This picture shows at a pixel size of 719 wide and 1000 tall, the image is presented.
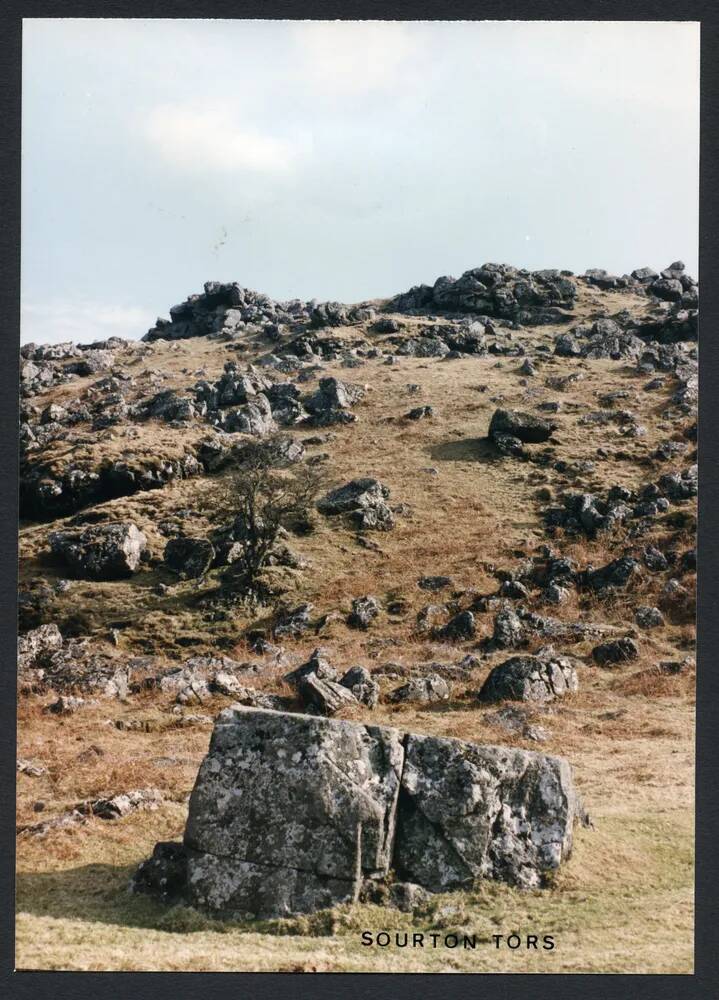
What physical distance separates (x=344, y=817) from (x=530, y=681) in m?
12.0

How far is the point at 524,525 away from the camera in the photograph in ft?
123

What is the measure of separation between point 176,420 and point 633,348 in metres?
43.9

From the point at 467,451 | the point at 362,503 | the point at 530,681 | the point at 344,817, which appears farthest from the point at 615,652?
the point at 467,451

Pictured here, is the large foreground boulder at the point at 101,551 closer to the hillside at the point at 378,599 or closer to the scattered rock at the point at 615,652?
the hillside at the point at 378,599

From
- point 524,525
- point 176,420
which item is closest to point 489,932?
point 524,525

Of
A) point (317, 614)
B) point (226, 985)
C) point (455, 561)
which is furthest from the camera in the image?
point (455, 561)

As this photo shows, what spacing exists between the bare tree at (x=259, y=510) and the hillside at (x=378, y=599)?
90cm

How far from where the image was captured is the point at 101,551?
110ft

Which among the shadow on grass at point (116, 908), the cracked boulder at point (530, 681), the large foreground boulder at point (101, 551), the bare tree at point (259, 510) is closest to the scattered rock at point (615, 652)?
the cracked boulder at point (530, 681)

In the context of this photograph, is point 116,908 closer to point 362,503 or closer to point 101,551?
point 101,551

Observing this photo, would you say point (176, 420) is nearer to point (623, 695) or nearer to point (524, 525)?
point (524, 525)

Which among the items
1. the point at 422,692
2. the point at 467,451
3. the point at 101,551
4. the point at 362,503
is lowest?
the point at 422,692

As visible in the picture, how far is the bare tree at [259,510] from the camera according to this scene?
32781 mm

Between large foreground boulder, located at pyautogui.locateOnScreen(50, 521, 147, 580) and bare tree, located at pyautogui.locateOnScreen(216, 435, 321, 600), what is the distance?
4961 millimetres
